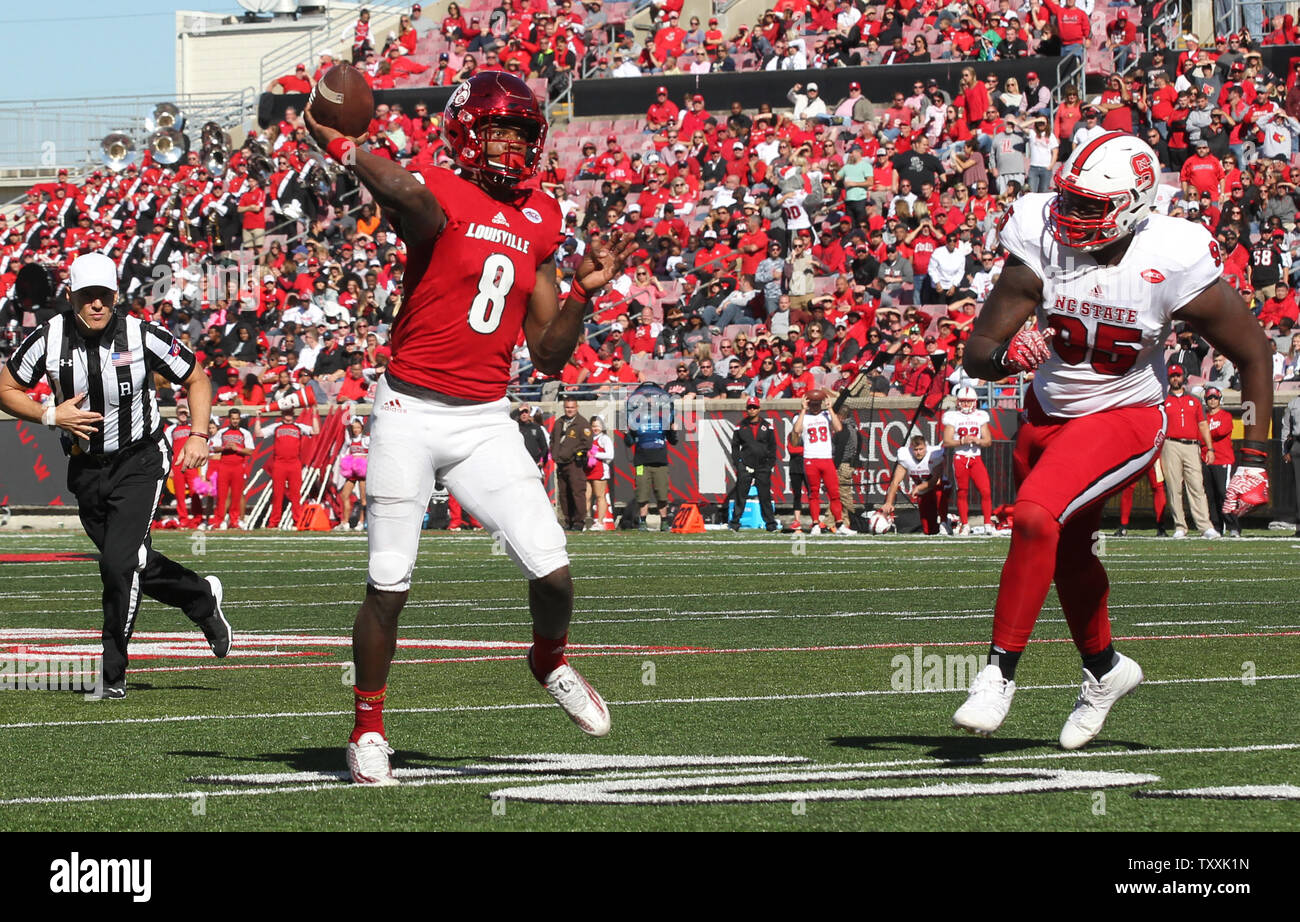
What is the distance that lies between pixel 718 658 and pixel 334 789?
14.5 feet

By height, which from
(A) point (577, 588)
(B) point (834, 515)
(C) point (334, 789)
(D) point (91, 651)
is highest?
(C) point (334, 789)

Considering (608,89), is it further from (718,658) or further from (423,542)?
(718,658)

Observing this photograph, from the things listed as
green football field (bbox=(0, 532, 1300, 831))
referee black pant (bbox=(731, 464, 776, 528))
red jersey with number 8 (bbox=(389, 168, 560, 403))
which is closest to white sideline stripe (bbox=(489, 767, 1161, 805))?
green football field (bbox=(0, 532, 1300, 831))

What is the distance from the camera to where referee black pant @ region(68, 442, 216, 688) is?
8938mm

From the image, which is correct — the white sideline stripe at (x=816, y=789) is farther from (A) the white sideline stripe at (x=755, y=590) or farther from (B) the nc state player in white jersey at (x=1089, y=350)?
(A) the white sideline stripe at (x=755, y=590)

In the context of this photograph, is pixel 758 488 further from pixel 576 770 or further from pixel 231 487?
pixel 576 770

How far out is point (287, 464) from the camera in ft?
88.2

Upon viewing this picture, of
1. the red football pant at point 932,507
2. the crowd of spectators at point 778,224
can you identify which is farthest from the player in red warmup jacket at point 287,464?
the red football pant at point 932,507

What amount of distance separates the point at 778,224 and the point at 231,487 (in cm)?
834

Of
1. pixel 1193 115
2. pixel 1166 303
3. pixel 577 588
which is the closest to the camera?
pixel 1166 303

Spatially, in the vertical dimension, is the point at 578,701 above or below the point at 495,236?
below

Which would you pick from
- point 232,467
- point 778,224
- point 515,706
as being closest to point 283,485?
point 232,467

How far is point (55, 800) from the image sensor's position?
5.82 meters
